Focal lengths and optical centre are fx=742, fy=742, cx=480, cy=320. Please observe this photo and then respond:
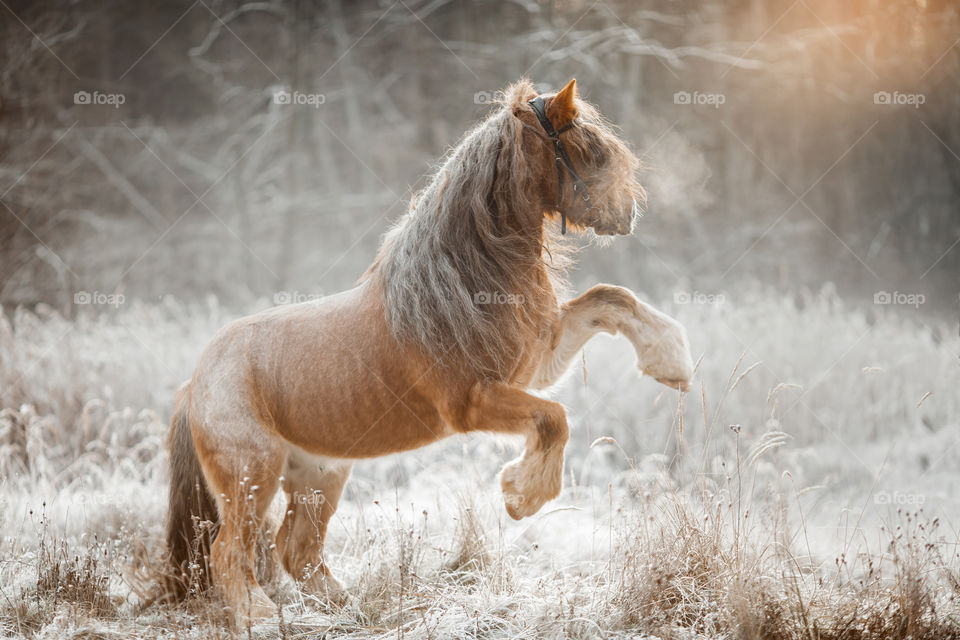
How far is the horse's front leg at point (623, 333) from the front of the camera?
3.88 m

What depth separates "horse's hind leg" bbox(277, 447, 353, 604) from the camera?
14.3 feet

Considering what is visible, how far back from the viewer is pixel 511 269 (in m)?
3.64

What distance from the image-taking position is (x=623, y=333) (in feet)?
13.1

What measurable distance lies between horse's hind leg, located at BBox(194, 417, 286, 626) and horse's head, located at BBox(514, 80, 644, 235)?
2028 mm

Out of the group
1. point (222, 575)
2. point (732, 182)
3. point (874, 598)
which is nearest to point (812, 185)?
point (732, 182)

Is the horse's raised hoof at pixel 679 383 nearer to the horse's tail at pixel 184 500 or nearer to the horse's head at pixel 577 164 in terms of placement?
the horse's head at pixel 577 164

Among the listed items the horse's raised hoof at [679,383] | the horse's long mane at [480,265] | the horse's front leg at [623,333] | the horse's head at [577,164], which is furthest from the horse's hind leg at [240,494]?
the horse's raised hoof at [679,383]

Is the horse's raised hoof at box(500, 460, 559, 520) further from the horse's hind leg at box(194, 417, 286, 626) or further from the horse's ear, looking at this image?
the horse's ear

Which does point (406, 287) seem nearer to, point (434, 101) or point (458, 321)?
point (458, 321)

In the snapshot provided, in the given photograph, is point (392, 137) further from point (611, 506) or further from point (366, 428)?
A: point (611, 506)

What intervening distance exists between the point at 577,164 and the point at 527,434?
1334 mm

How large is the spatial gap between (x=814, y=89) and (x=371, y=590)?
12558 millimetres

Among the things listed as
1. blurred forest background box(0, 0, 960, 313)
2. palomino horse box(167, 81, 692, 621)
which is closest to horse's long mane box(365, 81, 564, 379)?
palomino horse box(167, 81, 692, 621)

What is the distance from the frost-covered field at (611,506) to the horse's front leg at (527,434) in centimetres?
28
